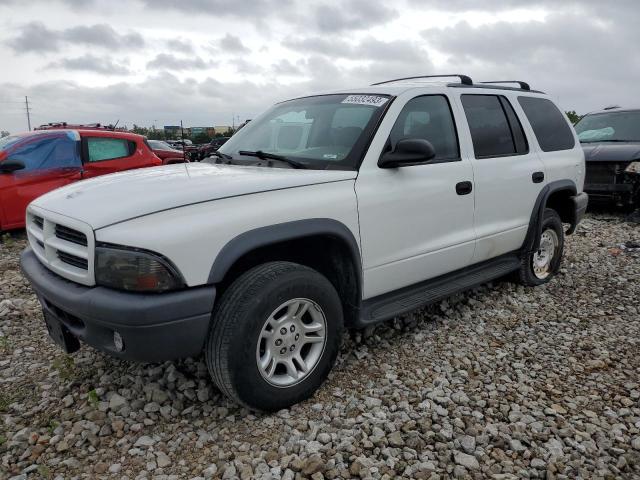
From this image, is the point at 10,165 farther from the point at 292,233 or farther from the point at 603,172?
the point at 603,172

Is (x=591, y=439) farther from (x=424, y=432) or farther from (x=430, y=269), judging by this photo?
(x=430, y=269)

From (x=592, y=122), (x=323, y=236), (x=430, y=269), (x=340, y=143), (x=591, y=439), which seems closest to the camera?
(x=591, y=439)

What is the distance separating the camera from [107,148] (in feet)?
25.5

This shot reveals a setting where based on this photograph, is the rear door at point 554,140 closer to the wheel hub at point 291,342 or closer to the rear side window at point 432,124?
the rear side window at point 432,124

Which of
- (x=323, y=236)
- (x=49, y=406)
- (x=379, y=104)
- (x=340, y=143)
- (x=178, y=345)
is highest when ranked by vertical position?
(x=379, y=104)

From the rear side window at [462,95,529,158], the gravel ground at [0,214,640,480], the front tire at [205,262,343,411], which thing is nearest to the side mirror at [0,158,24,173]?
the gravel ground at [0,214,640,480]

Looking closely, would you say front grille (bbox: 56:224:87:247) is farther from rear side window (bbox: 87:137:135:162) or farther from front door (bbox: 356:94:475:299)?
rear side window (bbox: 87:137:135:162)

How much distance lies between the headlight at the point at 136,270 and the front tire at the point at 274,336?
1.06ft

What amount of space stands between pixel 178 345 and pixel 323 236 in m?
0.97

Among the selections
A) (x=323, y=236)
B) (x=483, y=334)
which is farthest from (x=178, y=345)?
(x=483, y=334)

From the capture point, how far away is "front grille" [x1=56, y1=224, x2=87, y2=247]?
2.40 meters

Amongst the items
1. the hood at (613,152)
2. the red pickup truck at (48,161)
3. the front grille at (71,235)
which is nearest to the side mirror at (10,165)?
the red pickup truck at (48,161)

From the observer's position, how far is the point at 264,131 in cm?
375

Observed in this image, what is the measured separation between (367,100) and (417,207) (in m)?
0.80
